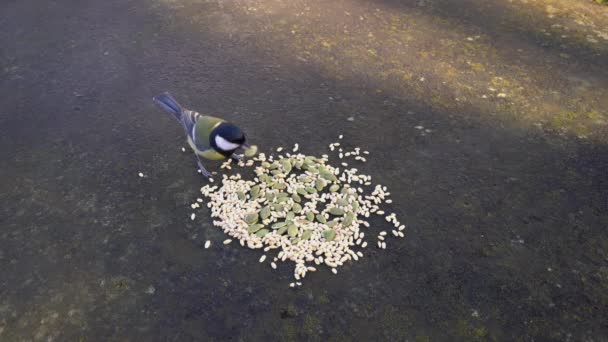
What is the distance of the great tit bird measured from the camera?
9.14 feet

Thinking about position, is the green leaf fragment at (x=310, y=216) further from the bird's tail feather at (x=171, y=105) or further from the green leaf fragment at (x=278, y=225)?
the bird's tail feather at (x=171, y=105)

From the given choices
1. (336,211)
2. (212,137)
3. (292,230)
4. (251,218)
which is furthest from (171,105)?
(336,211)

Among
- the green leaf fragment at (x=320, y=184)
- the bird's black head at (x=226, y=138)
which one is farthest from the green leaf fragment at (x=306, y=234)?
the bird's black head at (x=226, y=138)

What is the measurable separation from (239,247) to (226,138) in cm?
64

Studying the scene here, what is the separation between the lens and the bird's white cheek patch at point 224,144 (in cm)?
280

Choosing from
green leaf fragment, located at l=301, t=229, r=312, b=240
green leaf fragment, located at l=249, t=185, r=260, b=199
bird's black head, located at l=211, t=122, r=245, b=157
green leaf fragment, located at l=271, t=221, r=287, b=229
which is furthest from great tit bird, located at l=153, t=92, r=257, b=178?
green leaf fragment, located at l=301, t=229, r=312, b=240

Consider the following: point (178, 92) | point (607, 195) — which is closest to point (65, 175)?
point (178, 92)

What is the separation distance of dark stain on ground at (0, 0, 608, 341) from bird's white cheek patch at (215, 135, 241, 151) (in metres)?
0.44

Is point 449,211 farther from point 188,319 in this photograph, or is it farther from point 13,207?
point 13,207

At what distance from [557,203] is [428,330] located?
131cm

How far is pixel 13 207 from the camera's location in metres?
2.96

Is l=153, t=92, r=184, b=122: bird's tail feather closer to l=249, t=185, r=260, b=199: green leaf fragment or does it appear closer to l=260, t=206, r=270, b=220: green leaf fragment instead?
l=249, t=185, r=260, b=199: green leaf fragment

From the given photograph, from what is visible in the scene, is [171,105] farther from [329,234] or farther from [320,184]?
[329,234]

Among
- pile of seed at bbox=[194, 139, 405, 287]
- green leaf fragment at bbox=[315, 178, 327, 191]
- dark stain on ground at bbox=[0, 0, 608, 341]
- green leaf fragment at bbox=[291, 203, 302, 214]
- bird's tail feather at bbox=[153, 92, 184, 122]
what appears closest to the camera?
dark stain on ground at bbox=[0, 0, 608, 341]
